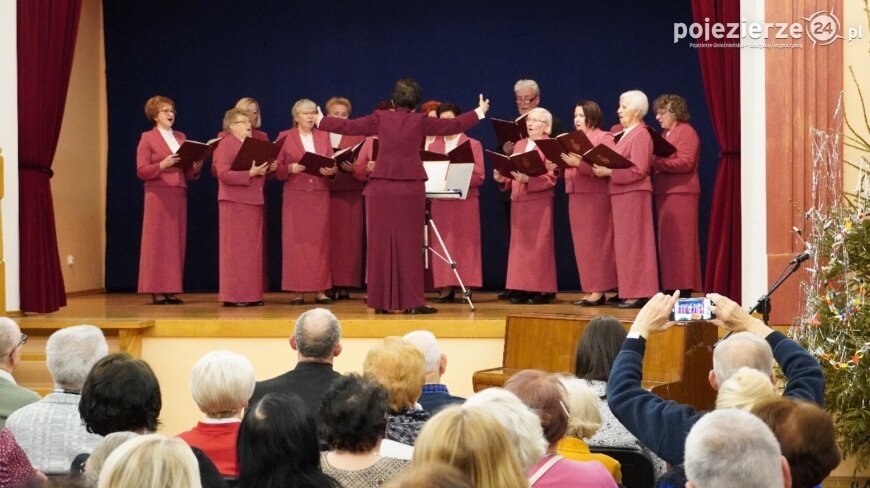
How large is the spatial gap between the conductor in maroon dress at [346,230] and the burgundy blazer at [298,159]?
0.50 meters

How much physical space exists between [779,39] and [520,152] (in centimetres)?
243

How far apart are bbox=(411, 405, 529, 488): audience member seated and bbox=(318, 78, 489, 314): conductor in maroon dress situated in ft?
17.3

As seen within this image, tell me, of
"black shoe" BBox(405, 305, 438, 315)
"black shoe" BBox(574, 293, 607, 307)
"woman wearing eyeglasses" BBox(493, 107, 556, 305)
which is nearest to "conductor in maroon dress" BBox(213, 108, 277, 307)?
"black shoe" BBox(405, 305, 438, 315)

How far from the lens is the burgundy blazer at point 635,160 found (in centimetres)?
788

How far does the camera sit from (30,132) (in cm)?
776

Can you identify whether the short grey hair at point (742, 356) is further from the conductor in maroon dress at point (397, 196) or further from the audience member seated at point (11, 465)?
the conductor in maroon dress at point (397, 196)

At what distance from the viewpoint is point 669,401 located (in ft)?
10.0

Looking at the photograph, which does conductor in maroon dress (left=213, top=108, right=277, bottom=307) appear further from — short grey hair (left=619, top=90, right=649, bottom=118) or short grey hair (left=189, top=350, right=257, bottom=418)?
short grey hair (left=189, top=350, right=257, bottom=418)

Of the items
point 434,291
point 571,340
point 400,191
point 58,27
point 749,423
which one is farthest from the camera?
point 434,291

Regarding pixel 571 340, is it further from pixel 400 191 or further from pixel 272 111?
pixel 272 111

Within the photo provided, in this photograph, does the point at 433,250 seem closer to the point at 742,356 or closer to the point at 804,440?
the point at 742,356

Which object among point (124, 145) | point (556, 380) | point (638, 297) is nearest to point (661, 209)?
point (638, 297)

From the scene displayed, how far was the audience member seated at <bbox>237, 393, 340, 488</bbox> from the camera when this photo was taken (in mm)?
2555

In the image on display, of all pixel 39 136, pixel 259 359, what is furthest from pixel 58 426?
pixel 39 136
